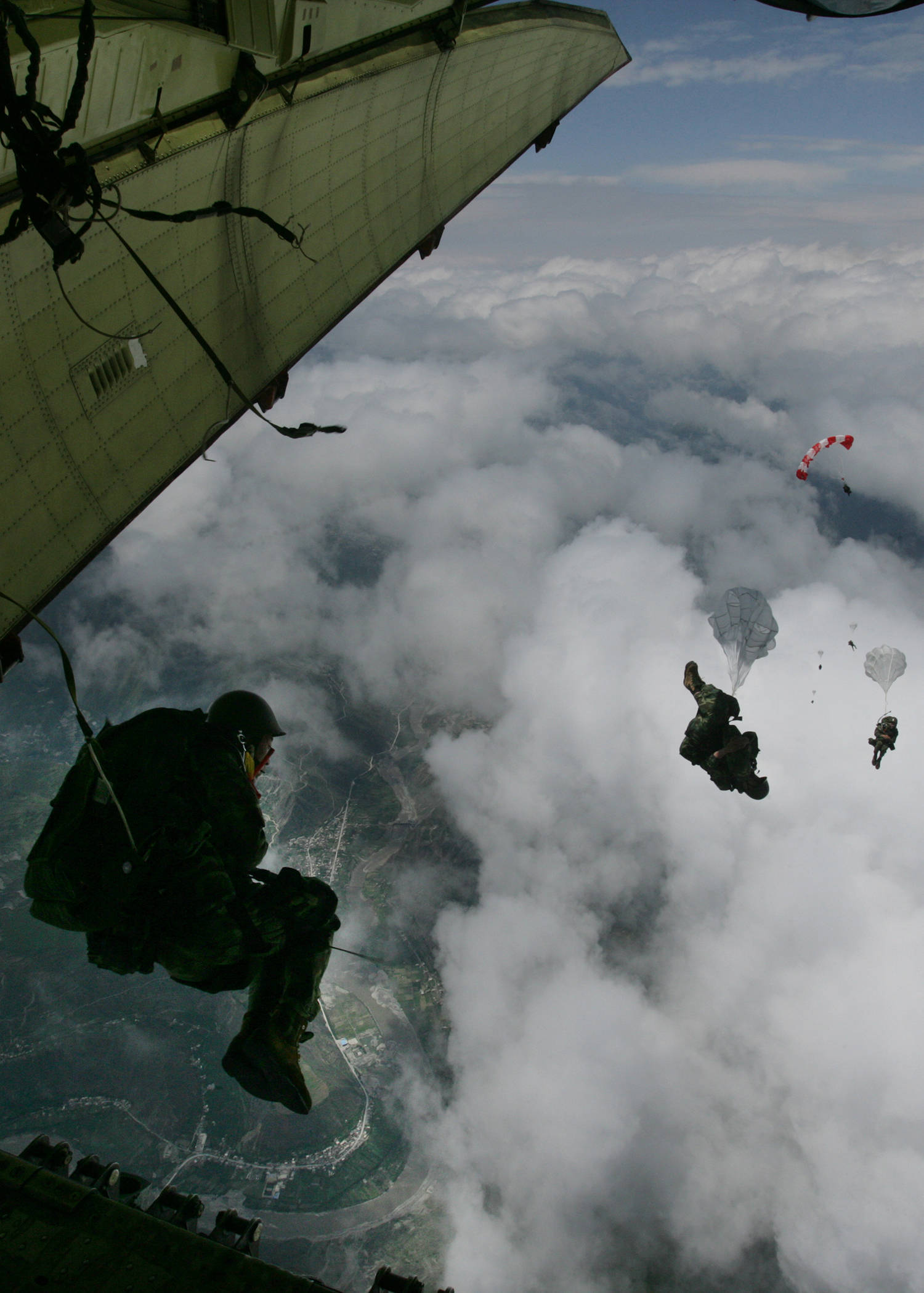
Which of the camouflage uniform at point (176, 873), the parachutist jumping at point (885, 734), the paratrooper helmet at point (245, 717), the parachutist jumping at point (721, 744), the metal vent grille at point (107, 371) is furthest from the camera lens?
the parachutist jumping at point (885, 734)

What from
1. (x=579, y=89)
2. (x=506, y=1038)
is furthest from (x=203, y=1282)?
(x=506, y=1038)

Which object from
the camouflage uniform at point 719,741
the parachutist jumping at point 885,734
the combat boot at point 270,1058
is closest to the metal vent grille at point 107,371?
the combat boot at point 270,1058

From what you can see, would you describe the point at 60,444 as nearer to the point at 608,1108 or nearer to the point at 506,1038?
the point at 506,1038

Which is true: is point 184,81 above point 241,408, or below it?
above

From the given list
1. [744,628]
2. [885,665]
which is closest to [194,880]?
[744,628]

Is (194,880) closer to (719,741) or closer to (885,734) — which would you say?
(719,741)

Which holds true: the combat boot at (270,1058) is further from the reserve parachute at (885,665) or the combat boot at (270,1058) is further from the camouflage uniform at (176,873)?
the reserve parachute at (885,665)

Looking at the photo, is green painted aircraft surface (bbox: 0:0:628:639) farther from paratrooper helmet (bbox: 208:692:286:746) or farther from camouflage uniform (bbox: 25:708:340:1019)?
paratrooper helmet (bbox: 208:692:286:746)
